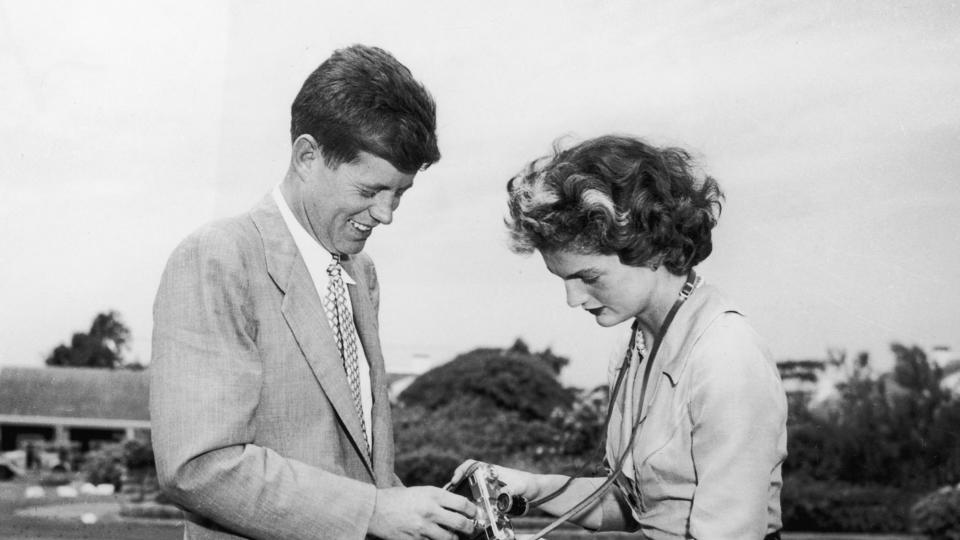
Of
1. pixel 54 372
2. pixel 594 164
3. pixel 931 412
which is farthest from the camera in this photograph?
pixel 54 372

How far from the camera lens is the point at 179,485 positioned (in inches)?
87.6

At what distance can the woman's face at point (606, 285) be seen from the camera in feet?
8.63

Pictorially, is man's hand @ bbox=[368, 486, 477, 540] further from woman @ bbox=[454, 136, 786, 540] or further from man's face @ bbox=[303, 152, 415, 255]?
man's face @ bbox=[303, 152, 415, 255]

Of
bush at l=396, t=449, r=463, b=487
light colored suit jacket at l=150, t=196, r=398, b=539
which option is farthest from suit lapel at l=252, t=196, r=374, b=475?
bush at l=396, t=449, r=463, b=487

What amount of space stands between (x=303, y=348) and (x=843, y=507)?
33.0 feet

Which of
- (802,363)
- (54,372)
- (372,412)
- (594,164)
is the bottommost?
(372,412)

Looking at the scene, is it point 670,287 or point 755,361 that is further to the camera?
point 670,287

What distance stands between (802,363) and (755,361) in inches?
340

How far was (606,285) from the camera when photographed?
8.64 feet

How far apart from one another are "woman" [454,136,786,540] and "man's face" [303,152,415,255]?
0.36 meters

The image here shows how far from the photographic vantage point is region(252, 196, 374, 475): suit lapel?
2455 millimetres

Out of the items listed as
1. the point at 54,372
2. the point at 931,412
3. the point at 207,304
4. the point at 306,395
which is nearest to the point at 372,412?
the point at 306,395

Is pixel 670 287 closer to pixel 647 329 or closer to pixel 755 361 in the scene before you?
pixel 647 329

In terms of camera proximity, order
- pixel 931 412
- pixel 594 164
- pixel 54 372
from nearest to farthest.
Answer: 1. pixel 594 164
2. pixel 931 412
3. pixel 54 372
